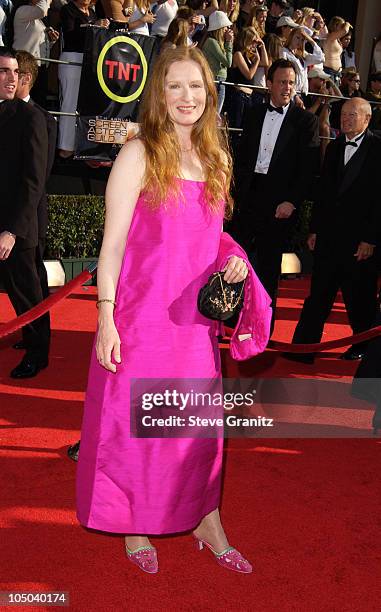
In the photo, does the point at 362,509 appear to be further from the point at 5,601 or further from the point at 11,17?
the point at 11,17

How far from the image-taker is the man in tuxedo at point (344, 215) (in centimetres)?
609

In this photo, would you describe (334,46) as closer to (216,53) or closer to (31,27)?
(216,53)

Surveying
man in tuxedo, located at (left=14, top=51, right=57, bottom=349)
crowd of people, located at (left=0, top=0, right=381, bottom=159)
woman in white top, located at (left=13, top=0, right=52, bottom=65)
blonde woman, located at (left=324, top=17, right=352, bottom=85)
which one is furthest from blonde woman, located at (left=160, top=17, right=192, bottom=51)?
blonde woman, located at (left=324, top=17, right=352, bottom=85)

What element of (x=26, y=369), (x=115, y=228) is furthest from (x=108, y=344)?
(x=26, y=369)

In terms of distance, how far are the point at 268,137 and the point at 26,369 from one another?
9.00 ft

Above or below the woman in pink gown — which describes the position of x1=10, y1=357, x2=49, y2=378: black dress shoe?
below

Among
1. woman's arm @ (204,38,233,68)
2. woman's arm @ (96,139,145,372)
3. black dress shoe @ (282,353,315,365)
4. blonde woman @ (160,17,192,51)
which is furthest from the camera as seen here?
woman's arm @ (204,38,233,68)

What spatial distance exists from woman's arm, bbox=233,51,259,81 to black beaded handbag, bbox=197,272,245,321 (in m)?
8.05

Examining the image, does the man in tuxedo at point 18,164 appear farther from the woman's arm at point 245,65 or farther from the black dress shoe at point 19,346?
the woman's arm at point 245,65

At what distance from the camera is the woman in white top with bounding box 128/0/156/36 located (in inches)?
355

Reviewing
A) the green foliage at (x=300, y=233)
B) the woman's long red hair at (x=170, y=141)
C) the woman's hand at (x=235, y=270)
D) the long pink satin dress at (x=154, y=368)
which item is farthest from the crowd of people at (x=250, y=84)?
the green foliage at (x=300, y=233)

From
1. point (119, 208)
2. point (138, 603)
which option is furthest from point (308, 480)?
point (119, 208)

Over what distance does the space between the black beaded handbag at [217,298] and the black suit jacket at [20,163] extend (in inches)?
98.3

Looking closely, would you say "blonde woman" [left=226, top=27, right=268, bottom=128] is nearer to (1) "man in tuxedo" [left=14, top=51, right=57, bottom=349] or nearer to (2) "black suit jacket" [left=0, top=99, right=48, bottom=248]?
(1) "man in tuxedo" [left=14, top=51, right=57, bottom=349]
